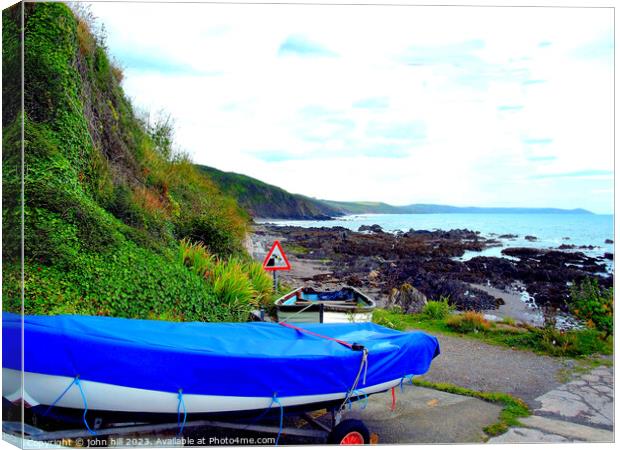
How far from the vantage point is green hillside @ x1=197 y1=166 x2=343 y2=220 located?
970 cm

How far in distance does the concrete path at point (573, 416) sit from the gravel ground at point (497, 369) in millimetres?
221

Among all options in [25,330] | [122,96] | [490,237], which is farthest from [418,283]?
[25,330]

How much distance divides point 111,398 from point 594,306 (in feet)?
20.9

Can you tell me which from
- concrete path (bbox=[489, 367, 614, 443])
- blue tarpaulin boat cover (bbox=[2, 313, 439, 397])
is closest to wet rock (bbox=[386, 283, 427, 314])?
concrete path (bbox=[489, 367, 614, 443])

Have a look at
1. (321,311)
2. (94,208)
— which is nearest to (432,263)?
(321,311)

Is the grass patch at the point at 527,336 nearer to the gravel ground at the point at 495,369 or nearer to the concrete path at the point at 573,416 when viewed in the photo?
the gravel ground at the point at 495,369

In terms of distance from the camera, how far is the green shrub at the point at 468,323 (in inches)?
380

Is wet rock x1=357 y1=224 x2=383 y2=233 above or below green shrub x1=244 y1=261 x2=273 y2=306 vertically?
above

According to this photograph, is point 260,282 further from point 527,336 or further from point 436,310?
point 527,336

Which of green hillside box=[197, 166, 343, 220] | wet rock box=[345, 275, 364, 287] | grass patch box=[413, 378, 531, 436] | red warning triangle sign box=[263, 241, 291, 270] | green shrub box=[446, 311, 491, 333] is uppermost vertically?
green hillside box=[197, 166, 343, 220]

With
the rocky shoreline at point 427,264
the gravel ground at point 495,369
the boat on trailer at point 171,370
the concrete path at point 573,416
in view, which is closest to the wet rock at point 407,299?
the rocky shoreline at point 427,264

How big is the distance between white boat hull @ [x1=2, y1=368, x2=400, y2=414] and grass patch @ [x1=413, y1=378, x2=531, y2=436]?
94.0 inches

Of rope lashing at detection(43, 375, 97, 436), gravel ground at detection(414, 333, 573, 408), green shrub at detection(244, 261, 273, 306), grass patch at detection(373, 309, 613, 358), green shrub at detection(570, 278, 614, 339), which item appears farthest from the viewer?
green shrub at detection(244, 261, 273, 306)

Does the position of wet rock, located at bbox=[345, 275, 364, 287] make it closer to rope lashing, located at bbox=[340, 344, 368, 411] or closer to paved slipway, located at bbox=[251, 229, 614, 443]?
paved slipway, located at bbox=[251, 229, 614, 443]
